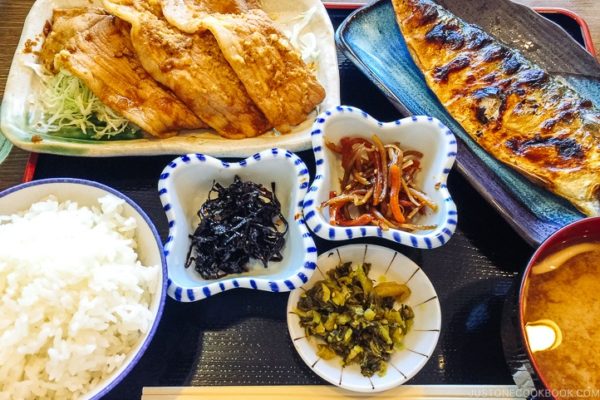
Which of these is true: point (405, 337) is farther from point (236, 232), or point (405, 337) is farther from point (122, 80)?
point (122, 80)

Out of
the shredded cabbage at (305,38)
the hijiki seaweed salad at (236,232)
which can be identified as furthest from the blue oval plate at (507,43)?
the hijiki seaweed salad at (236,232)

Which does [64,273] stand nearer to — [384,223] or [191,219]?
[191,219]

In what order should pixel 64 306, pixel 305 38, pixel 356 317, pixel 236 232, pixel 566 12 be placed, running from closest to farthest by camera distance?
pixel 64 306 → pixel 356 317 → pixel 236 232 → pixel 305 38 → pixel 566 12

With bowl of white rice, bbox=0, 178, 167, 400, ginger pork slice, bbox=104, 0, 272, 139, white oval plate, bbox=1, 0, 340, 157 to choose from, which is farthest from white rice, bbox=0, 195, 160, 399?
ginger pork slice, bbox=104, 0, 272, 139

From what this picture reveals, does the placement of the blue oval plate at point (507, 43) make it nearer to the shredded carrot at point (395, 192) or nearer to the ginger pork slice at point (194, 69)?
the shredded carrot at point (395, 192)

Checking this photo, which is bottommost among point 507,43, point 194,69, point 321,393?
point 321,393

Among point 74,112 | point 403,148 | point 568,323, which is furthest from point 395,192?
point 74,112

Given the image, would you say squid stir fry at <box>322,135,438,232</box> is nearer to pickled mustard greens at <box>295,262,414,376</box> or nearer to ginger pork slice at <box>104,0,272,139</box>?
pickled mustard greens at <box>295,262,414,376</box>
